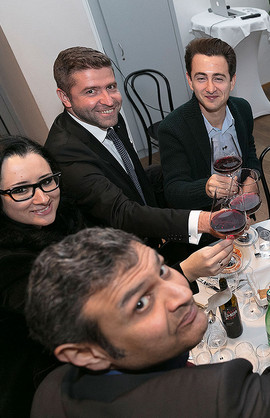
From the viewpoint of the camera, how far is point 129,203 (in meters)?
1.74

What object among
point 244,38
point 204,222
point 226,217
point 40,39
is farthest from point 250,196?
point 244,38

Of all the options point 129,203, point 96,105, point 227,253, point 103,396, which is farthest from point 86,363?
point 96,105

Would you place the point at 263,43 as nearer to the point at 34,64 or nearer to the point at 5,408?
the point at 34,64

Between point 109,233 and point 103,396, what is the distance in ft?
1.07

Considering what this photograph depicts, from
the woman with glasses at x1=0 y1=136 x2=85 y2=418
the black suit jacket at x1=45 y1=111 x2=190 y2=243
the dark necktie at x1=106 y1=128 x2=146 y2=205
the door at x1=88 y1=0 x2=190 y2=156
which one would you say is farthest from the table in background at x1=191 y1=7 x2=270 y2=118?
the woman with glasses at x1=0 y1=136 x2=85 y2=418

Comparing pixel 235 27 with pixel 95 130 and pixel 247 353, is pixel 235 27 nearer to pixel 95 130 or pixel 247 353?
pixel 95 130

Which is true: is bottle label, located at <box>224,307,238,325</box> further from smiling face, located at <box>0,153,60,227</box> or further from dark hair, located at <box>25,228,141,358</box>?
smiling face, located at <box>0,153,60,227</box>

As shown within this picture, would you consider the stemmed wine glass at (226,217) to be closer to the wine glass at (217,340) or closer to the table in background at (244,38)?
the wine glass at (217,340)

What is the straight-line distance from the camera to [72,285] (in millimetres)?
699

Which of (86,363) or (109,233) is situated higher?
(109,233)

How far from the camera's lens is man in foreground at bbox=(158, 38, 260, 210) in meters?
1.98

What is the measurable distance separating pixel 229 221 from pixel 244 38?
11.9 feet

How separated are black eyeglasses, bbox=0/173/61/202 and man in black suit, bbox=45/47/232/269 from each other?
0.88ft

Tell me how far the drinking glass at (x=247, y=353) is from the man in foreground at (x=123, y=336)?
463 mm
